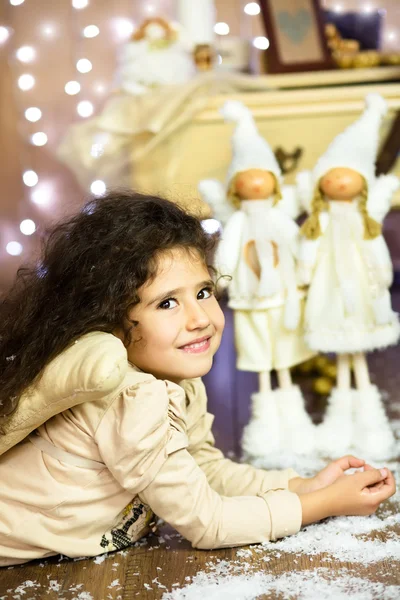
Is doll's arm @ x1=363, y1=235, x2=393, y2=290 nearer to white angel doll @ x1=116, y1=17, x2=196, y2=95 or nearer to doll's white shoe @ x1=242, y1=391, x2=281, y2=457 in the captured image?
doll's white shoe @ x1=242, y1=391, x2=281, y2=457

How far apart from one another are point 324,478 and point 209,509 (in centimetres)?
22

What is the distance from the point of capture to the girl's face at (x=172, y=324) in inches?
41.1

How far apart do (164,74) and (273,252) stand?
1286mm

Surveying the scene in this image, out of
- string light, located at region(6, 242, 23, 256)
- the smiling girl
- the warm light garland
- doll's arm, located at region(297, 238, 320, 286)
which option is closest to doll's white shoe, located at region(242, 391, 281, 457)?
doll's arm, located at region(297, 238, 320, 286)

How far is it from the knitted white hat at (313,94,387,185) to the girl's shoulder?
25.8 inches

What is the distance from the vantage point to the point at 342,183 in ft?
4.72

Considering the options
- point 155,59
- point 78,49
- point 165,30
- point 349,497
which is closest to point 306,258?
point 349,497

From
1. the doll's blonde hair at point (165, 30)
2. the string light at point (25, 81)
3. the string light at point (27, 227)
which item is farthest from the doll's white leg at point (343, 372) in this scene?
the string light at point (25, 81)

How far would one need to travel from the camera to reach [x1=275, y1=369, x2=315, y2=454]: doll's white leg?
1.45 meters

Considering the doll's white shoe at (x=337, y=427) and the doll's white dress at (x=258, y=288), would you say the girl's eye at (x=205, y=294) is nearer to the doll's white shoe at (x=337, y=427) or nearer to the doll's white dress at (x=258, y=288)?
the doll's white dress at (x=258, y=288)

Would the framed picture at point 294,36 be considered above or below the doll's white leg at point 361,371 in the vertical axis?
above

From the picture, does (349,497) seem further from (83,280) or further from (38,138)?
(38,138)

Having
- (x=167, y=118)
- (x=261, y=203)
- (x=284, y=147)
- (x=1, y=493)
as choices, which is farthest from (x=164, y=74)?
(x=1, y=493)

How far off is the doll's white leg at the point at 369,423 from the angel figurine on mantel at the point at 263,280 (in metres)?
0.09
